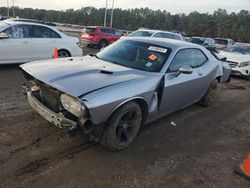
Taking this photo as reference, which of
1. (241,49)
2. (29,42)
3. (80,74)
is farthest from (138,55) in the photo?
(241,49)

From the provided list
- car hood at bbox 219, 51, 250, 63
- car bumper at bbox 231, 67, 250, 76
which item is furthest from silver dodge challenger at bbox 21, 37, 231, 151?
car hood at bbox 219, 51, 250, 63

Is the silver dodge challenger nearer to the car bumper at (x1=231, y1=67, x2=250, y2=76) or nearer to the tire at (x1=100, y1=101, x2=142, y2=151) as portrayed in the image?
the tire at (x1=100, y1=101, x2=142, y2=151)

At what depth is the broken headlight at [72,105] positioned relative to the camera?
3.31 metres

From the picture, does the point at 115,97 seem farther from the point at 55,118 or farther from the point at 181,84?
the point at 181,84

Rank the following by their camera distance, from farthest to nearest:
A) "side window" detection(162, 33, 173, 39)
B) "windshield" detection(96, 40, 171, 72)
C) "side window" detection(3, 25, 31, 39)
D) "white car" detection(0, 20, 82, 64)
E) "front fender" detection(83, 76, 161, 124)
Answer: "side window" detection(162, 33, 173, 39)
"side window" detection(3, 25, 31, 39)
"white car" detection(0, 20, 82, 64)
"windshield" detection(96, 40, 171, 72)
"front fender" detection(83, 76, 161, 124)

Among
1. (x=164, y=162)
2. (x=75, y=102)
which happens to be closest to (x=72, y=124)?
(x=75, y=102)

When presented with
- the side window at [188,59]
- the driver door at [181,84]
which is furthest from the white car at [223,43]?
the driver door at [181,84]

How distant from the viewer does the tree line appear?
6931 cm

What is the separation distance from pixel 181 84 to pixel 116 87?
162 centimetres

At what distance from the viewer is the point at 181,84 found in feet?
15.7

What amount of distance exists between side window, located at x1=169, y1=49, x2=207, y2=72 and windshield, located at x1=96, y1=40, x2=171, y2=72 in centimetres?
20

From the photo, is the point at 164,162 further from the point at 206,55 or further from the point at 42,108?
the point at 206,55

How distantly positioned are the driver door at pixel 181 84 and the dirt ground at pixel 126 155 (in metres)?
0.47

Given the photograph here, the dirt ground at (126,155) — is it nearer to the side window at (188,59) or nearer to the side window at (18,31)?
the side window at (188,59)
